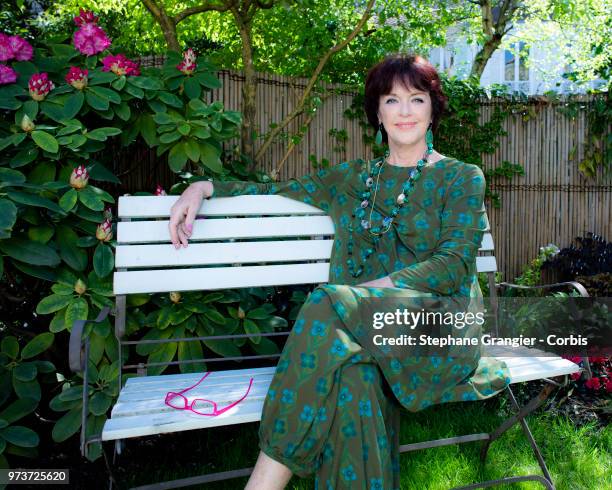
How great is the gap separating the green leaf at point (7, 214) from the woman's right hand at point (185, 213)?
558 millimetres

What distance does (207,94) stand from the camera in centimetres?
404

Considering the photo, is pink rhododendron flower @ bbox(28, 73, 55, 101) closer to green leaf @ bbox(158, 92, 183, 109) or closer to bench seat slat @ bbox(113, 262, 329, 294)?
green leaf @ bbox(158, 92, 183, 109)

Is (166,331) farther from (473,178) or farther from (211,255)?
(473,178)

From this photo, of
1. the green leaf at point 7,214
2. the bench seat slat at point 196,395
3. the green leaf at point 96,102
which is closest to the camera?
the bench seat slat at point 196,395

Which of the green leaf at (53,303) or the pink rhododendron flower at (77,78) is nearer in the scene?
the green leaf at (53,303)

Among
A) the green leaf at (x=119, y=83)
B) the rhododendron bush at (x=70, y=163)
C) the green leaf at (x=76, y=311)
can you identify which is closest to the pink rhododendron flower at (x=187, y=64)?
the rhododendron bush at (x=70, y=163)

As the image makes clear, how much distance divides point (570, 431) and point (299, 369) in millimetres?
1863

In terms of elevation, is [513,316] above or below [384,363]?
below

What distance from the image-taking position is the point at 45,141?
7.79 ft

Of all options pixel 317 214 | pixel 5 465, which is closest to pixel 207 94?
pixel 317 214

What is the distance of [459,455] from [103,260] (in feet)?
6.01

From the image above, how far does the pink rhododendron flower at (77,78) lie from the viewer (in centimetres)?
257

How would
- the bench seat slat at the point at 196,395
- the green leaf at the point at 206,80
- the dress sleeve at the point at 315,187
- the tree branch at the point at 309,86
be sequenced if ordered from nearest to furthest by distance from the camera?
1. the bench seat slat at the point at 196,395
2. the dress sleeve at the point at 315,187
3. the green leaf at the point at 206,80
4. the tree branch at the point at 309,86

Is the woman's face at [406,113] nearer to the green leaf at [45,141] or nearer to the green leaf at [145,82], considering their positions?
the green leaf at [145,82]
